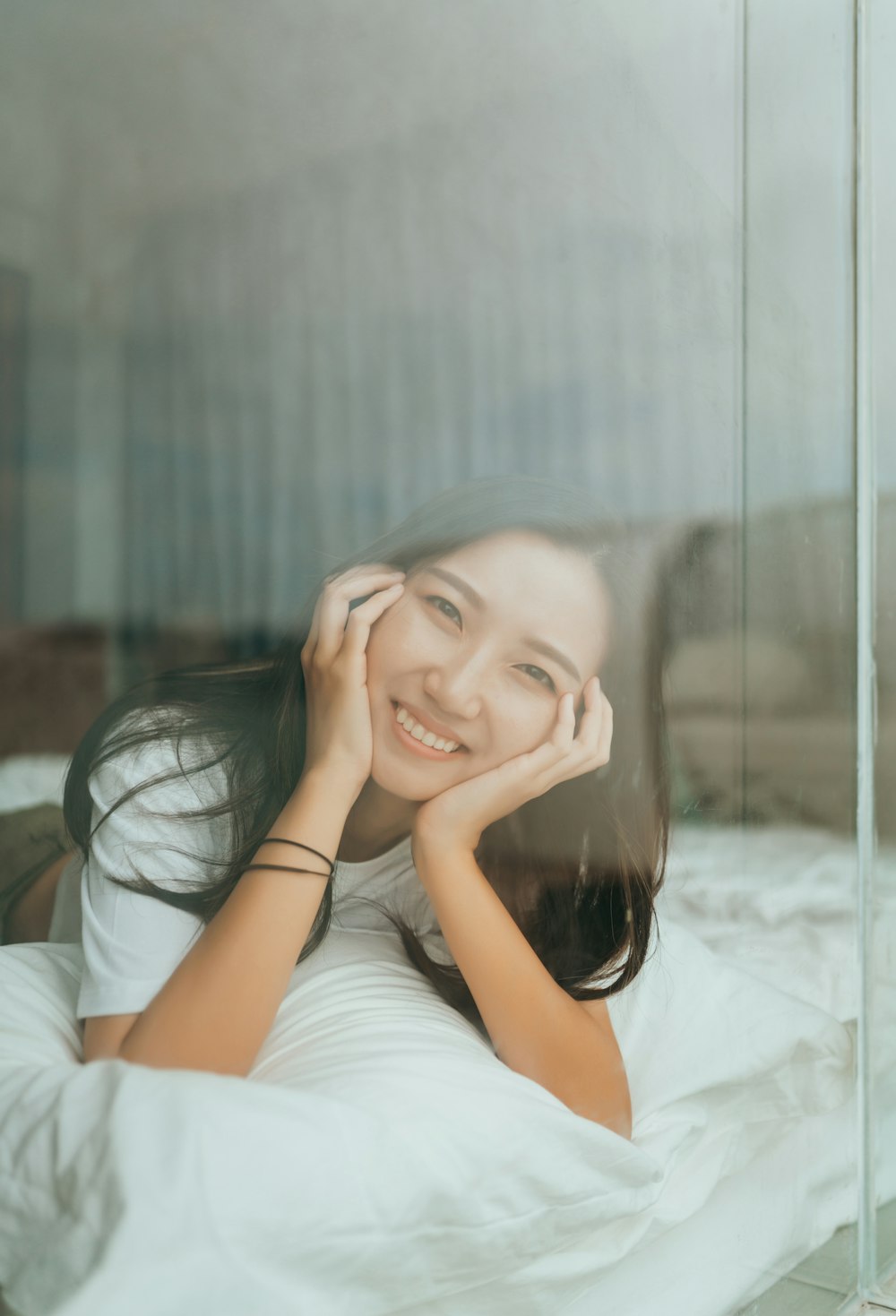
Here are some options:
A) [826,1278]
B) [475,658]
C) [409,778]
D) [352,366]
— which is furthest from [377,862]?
[826,1278]

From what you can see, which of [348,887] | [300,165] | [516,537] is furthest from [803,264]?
[348,887]

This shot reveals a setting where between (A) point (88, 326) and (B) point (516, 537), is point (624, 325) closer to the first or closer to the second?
(B) point (516, 537)

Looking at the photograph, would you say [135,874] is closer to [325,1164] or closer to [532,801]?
[325,1164]

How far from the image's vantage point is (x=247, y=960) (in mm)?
709

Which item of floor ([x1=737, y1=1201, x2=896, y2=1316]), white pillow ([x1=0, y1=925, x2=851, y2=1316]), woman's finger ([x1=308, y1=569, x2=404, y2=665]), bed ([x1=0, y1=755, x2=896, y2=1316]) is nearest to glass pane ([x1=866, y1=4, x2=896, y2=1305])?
floor ([x1=737, y1=1201, x2=896, y2=1316])

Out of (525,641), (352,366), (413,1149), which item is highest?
(352,366)

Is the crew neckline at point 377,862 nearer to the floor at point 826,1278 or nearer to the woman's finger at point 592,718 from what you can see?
the woman's finger at point 592,718

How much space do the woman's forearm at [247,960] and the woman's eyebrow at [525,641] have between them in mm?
167

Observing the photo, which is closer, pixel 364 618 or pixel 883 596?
pixel 364 618

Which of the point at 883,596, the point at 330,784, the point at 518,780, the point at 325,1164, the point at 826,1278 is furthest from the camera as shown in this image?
the point at 883,596

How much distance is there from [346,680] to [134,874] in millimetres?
193

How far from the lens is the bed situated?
0.59 m

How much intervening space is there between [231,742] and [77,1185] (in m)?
0.28

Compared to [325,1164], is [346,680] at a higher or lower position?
higher
